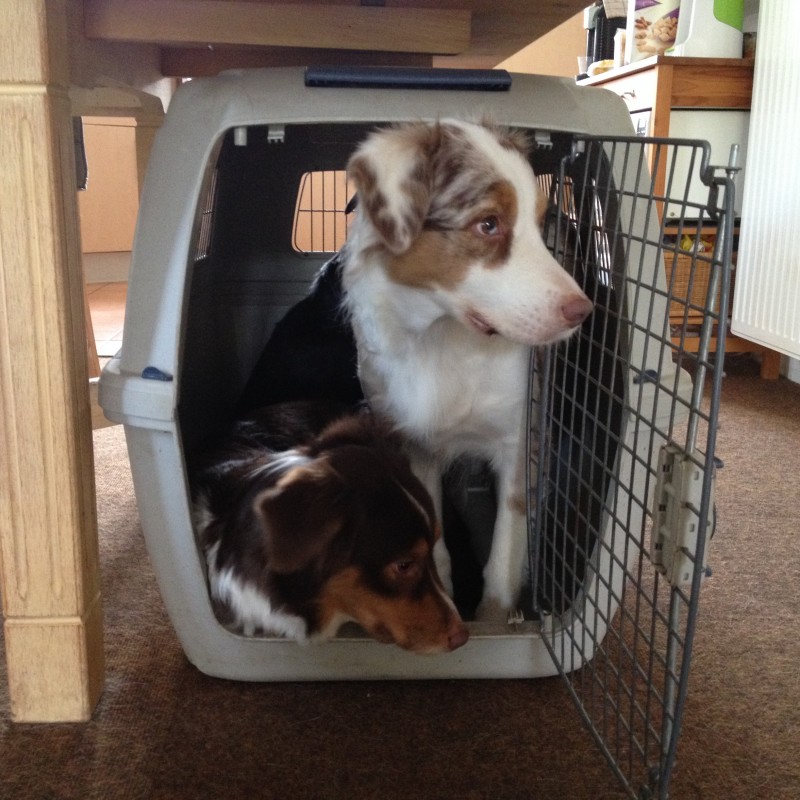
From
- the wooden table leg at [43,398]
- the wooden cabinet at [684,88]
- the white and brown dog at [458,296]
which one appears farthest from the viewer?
the wooden cabinet at [684,88]

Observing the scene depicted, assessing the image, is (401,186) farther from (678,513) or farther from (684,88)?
(684,88)

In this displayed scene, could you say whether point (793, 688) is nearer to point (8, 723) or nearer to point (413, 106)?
point (413, 106)

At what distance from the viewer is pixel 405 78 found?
1.12 m

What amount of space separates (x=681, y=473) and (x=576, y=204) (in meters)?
0.71

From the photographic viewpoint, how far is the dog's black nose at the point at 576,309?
3.69 ft

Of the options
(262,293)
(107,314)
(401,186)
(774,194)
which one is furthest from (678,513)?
(107,314)

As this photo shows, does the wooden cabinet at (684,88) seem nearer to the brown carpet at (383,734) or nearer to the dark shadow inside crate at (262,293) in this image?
the dark shadow inside crate at (262,293)

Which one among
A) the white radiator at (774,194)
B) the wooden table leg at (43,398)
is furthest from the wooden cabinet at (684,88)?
the wooden table leg at (43,398)

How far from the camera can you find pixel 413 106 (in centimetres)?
114

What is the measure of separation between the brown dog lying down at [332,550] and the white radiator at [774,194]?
6.11ft

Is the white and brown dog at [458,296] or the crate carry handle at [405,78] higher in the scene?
the crate carry handle at [405,78]

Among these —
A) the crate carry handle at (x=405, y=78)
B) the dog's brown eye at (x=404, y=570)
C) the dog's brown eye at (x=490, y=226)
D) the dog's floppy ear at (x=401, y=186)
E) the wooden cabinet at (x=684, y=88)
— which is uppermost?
the wooden cabinet at (x=684, y=88)

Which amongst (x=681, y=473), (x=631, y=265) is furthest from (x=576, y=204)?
(x=681, y=473)

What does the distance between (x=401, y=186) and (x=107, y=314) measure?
3.31 meters
